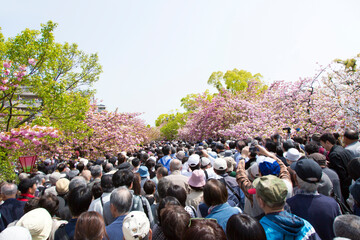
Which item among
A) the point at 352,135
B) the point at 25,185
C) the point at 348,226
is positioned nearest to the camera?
the point at 348,226

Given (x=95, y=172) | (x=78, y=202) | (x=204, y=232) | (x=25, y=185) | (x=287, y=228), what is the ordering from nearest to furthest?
(x=204, y=232), (x=287, y=228), (x=78, y=202), (x=25, y=185), (x=95, y=172)

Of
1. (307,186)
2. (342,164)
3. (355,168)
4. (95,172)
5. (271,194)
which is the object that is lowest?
(342,164)

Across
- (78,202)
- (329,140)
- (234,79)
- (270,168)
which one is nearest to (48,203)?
(78,202)

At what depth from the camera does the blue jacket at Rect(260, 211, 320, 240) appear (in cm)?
167

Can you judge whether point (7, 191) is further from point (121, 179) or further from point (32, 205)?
point (121, 179)

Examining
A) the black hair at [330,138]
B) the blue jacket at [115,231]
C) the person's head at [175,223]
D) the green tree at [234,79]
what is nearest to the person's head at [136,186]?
the blue jacket at [115,231]

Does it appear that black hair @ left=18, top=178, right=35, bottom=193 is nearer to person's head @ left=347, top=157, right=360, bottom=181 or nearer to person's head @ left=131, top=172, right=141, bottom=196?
person's head @ left=131, top=172, right=141, bottom=196

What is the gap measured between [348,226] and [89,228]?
Answer: 7.07 ft

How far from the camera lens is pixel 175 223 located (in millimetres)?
1830

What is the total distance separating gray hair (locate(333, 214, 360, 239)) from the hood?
238mm

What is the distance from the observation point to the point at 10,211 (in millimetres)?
3281

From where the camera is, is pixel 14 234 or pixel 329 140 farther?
pixel 329 140

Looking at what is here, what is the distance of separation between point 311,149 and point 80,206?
4.27 meters

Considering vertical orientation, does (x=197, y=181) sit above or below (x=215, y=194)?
below
